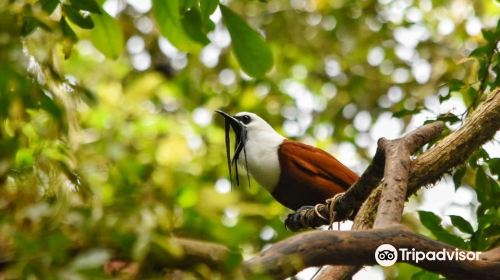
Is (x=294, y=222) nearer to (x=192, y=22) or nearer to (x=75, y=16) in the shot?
(x=192, y=22)

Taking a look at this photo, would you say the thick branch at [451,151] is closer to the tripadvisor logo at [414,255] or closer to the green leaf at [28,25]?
the tripadvisor logo at [414,255]

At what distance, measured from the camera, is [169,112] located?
5.89 meters

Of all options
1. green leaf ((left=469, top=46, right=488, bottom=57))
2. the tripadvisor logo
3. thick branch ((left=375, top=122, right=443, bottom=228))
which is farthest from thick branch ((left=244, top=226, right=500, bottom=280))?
green leaf ((left=469, top=46, right=488, bottom=57))

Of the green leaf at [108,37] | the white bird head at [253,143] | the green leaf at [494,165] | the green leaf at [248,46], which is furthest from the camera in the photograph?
the white bird head at [253,143]

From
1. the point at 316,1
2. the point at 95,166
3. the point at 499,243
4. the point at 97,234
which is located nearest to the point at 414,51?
the point at 316,1

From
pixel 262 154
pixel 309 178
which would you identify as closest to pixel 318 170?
pixel 309 178

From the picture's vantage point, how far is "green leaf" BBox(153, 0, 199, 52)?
2012 mm

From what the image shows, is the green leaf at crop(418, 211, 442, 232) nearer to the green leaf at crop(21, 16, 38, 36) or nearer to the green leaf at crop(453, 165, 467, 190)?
the green leaf at crop(453, 165, 467, 190)

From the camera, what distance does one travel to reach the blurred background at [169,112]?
1125 mm

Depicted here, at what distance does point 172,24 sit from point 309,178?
182 centimetres

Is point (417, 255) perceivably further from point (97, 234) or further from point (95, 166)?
point (97, 234)

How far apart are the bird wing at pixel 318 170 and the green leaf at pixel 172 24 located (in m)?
1.64

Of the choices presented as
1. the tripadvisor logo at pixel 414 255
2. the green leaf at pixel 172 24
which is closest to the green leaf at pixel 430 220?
the tripadvisor logo at pixel 414 255

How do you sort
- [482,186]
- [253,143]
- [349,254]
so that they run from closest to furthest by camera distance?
[349,254] → [482,186] → [253,143]
